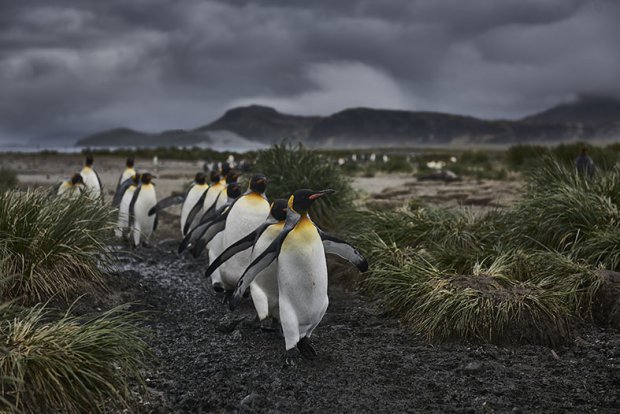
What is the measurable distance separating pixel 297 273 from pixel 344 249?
564 mm

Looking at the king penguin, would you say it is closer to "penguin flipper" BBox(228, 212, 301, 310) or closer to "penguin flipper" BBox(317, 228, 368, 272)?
"penguin flipper" BBox(317, 228, 368, 272)

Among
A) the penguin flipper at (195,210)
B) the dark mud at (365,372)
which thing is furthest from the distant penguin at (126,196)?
the dark mud at (365,372)

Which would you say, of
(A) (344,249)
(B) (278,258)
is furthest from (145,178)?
(B) (278,258)

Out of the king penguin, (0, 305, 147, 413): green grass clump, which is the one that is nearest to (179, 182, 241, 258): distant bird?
the king penguin

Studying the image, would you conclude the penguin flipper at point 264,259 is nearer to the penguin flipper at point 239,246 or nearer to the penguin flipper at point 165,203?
the penguin flipper at point 239,246

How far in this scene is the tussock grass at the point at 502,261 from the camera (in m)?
4.72

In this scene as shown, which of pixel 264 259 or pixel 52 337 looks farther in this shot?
pixel 264 259

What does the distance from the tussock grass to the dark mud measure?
20 cm

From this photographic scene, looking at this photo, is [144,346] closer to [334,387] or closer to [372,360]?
[334,387]

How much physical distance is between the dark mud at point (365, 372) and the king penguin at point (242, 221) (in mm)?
440

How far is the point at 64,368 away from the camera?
10.9 ft

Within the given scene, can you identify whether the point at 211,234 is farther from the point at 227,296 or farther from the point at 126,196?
the point at 126,196

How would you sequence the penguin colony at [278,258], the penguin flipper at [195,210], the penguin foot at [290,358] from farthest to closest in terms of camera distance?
the penguin flipper at [195,210] → the penguin colony at [278,258] → the penguin foot at [290,358]

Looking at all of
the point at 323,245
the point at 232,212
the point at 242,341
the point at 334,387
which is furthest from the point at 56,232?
the point at 334,387
